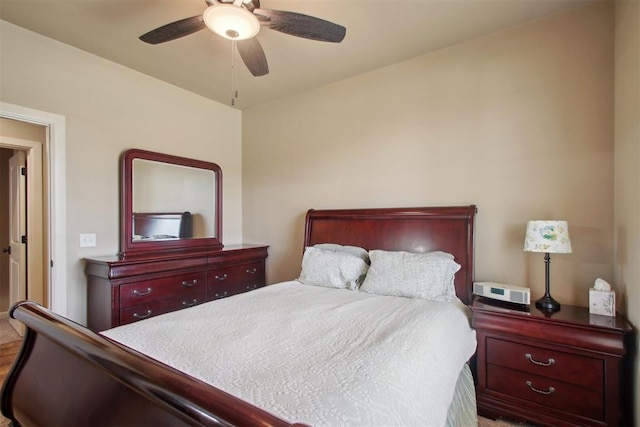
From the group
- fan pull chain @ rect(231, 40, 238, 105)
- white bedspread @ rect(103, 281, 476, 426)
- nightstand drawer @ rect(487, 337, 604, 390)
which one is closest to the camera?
white bedspread @ rect(103, 281, 476, 426)

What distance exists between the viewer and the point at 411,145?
2.75 meters

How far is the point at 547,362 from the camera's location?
177 centimetres

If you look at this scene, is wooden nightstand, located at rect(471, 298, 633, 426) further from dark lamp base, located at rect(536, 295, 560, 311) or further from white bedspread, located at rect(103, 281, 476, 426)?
white bedspread, located at rect(103, 281, 476, 426)

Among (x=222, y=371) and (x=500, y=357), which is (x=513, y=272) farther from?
(x=222, y=371)

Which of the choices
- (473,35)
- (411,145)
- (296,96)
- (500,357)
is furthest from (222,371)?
(296,96)

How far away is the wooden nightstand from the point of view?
1629 millimetres

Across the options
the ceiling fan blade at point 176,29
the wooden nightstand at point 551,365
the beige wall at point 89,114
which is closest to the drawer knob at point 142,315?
the beige wall at point 89,114

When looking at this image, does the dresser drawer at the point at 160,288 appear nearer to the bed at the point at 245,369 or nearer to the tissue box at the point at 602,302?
the bed at the point at 245,369

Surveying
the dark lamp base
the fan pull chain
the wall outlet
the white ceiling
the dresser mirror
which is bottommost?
the dark lamp base

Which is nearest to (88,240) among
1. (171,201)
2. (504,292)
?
(171,201)

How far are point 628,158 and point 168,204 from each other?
11.9 feet

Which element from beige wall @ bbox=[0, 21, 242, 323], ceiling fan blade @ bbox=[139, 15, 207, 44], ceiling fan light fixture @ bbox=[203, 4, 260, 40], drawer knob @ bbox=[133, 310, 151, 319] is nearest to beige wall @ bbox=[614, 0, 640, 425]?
ceiling fan light fixture @ bbox=[203, 4, 260, 40]

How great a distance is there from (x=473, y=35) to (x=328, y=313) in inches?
94.6

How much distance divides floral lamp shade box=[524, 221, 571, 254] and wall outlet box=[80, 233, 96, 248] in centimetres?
339
